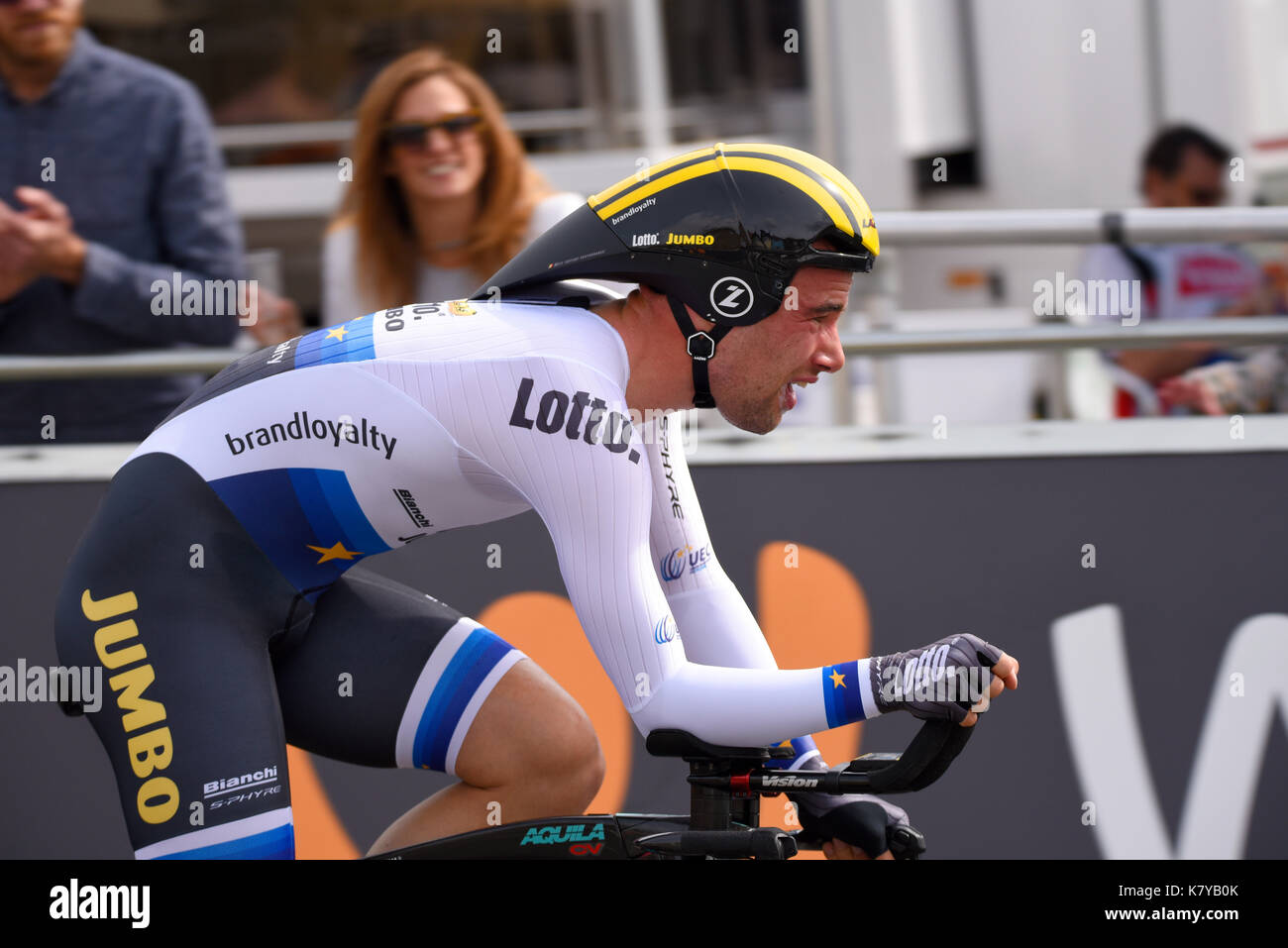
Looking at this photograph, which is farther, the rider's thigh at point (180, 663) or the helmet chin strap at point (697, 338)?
the helmet chin strap at point (697, 338)

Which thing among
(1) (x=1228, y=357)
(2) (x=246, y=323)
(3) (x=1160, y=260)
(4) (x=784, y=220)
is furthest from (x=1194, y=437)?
(2) (x=246, y=323)

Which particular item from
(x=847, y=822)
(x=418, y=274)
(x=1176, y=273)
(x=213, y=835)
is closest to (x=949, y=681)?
(x=847, y=822)

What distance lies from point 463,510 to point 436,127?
172 centimetres

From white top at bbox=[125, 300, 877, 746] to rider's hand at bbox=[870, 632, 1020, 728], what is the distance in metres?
0.07

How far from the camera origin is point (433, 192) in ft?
13.8

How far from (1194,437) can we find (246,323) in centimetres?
262

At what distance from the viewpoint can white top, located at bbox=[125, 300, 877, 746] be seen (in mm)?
2502

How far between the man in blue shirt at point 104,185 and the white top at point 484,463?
1.33 meters

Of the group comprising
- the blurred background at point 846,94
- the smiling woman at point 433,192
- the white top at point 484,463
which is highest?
the blurred background at point 846,94

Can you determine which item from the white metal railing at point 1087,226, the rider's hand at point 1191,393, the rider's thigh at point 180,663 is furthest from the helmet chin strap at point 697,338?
the rider's hand at point 1191,393

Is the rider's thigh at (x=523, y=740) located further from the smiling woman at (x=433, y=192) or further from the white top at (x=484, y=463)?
the smiling woman at (x=433, y=192)

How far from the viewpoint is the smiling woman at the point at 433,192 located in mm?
4176

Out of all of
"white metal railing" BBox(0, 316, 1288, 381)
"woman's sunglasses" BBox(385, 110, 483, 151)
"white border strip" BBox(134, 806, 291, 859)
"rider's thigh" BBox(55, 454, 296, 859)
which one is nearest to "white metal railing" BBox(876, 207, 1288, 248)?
"white metal railing" BBox(0, 316, 1288, 381)

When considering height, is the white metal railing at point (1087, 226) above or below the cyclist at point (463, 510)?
above
